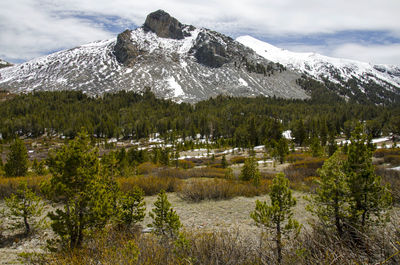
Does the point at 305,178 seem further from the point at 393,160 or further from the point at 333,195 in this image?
the point at 393,160

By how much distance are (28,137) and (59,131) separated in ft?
42.9

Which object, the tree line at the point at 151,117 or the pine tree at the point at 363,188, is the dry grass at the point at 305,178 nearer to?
the pine tree at the point at 363,188

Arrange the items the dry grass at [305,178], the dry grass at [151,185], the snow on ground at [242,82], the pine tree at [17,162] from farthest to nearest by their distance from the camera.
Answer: the snow on ground at [242,82] < the pine tree at [17,162] < the dry grass at [305,178] < the dry grass at [151,185]

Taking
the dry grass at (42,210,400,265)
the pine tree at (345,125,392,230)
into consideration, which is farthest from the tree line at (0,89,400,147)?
the dry grass at (42,210,400,265)

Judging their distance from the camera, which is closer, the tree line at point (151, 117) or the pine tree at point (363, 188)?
the pine tree at point (363, 188)

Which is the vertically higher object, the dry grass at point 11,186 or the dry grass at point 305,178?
the dry grass at point 11,186

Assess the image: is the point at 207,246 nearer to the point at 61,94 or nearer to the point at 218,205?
the point at 218,205

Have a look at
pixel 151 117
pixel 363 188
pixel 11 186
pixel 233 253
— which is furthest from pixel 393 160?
pixel 151 117

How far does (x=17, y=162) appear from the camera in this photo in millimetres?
21219

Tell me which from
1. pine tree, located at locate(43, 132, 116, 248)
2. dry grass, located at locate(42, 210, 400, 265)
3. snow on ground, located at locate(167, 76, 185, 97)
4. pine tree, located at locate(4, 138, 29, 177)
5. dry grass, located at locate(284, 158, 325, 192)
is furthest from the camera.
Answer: snow on ground, located at locate(167, 76, 185, 97)

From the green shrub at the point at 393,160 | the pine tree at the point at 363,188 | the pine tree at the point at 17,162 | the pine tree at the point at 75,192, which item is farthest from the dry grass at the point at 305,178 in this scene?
the pine tree at the point at 17,162

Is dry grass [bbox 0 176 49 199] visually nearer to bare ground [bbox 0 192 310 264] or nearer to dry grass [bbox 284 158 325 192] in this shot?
bare ground [bbox 0 192 310 264]

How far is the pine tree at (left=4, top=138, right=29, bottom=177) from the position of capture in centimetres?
2102

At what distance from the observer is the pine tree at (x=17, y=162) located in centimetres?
2102
